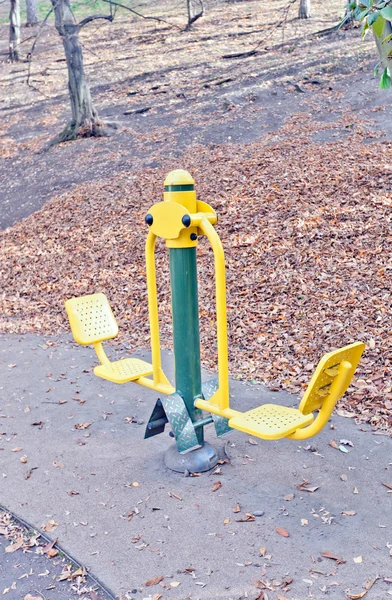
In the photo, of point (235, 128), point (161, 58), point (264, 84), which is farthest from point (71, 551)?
point (161, 58)

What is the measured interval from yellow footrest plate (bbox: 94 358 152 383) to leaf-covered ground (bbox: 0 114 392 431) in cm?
125

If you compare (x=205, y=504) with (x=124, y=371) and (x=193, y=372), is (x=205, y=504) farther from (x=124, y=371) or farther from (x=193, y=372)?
(x=124, y=371)

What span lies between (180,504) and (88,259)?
527 cm

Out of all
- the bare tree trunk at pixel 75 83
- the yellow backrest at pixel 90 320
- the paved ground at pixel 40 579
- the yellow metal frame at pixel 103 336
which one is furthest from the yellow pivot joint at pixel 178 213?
the bare tree trunk at pixel 75 83

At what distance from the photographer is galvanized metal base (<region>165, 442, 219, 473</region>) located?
3471 millimetres

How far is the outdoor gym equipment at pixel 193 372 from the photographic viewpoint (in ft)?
9.50

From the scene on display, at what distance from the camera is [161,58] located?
19203 mm

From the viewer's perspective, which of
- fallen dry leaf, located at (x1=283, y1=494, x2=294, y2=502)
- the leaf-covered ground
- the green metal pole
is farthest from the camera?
the leaf-covered ground

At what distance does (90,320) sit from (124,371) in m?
0.49

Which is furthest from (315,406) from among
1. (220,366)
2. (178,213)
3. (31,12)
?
(31,12)

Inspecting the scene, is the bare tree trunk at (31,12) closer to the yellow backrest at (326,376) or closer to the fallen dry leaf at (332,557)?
the yellow backrest at (326,376)

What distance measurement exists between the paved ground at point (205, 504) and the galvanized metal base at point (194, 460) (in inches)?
2.5

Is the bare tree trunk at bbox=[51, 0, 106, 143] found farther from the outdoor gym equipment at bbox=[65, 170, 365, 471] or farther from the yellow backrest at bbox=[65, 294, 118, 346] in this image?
the outdoor gym equipment at bbox=[65, 170, 365, 471]

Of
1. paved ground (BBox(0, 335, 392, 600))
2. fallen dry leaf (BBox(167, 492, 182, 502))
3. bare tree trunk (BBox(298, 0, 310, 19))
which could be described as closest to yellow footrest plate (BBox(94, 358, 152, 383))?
paved ground (BBox(0, 335, 392, 600))
